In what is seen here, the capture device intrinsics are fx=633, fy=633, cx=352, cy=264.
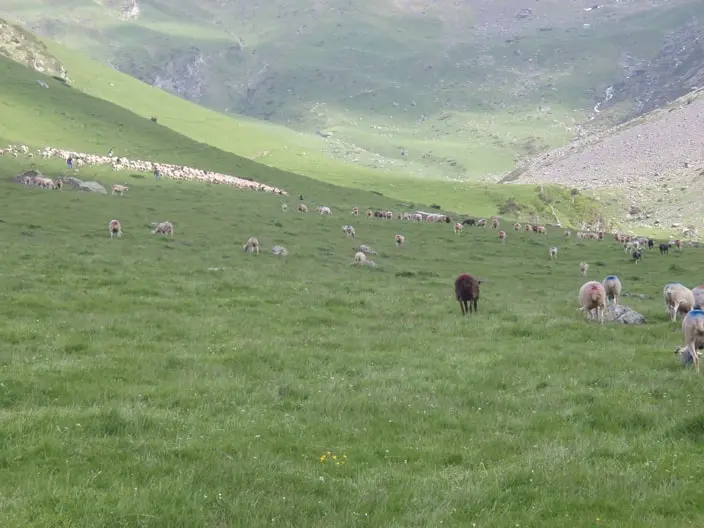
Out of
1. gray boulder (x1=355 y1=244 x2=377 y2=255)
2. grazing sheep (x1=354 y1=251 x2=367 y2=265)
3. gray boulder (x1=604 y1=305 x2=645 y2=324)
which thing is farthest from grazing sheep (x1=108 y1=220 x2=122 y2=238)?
gray boulder (x1=604 y1=305 x2=645 y2=324)

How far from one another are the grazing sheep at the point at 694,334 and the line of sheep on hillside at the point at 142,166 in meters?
56.4

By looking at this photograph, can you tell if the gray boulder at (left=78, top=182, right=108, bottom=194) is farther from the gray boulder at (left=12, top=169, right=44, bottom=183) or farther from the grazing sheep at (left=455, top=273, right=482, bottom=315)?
the grazing sheep at (left=455, top=273, right=482, bottom=315)

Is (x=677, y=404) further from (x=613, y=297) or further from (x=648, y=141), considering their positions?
(x=648, y=141)

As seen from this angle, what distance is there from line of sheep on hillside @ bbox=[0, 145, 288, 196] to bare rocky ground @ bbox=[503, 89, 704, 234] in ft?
213

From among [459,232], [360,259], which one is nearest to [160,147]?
[459,232]

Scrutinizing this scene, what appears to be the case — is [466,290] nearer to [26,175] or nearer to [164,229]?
[164,229]

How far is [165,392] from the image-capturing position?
1195 cm

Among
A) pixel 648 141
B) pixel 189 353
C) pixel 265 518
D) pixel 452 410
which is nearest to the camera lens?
pixel 265 518

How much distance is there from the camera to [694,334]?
15.3 meters

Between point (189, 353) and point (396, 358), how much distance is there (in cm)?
510

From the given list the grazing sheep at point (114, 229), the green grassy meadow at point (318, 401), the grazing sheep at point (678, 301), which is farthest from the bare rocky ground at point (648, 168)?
the grazing sheep at point (114, 229)

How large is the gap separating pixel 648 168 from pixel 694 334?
145 metres

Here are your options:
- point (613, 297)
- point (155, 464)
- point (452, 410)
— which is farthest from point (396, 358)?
point (613, 297)

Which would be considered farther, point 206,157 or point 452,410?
point 206,157
